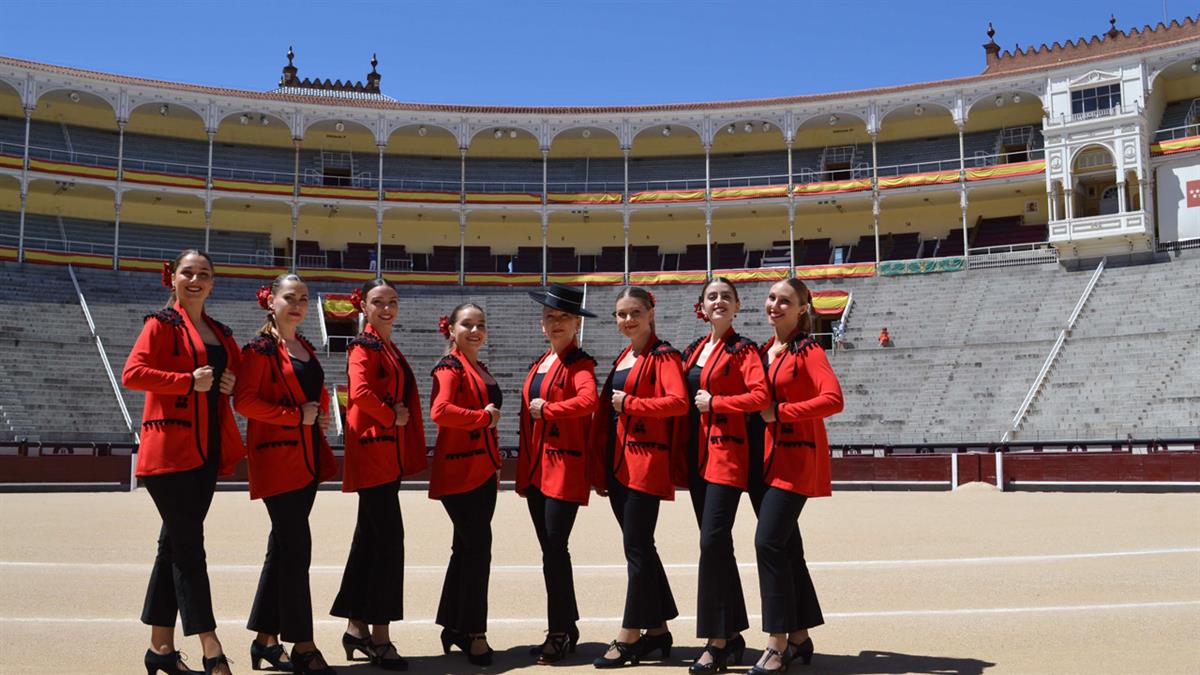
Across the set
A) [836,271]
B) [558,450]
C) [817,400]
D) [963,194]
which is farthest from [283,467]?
[963,194]

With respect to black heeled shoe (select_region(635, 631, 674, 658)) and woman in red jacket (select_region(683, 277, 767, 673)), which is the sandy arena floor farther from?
woman in red jacket (select_region(683, 277, 767, 673))

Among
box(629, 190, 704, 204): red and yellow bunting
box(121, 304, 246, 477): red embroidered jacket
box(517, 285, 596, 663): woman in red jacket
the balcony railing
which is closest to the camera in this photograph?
box(121, 304, 246, 477): red embroidered jacket

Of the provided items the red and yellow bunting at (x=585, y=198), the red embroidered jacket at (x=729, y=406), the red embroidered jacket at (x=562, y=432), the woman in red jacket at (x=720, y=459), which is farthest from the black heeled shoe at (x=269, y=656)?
the red and yellow bunting at (x=585, y=198)

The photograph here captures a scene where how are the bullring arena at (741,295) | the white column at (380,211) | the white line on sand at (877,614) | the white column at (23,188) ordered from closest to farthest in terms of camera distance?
the white line on sand at (877,614), the bullring arena at (741,295), the white column at (23,188), the white column at (380,211)

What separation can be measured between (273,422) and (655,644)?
215 cm

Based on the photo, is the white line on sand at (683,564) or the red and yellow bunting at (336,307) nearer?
the white line on sand at (683,564)

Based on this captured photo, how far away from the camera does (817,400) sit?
16.0 feet

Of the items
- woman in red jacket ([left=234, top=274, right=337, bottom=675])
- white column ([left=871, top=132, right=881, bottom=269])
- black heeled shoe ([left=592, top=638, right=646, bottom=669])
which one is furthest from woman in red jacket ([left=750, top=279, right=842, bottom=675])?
white column ([left=871, top=132, right=881, bottom=269])

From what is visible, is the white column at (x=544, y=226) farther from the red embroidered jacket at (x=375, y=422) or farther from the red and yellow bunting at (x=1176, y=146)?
the red embroidered jacket at (x=375, y=422)

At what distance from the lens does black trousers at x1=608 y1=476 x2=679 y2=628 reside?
5079mm

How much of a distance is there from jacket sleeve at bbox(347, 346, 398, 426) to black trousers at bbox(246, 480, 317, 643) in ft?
1.50

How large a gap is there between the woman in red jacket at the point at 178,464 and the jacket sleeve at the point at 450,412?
1013 millimetres

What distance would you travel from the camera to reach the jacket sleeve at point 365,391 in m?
5.21

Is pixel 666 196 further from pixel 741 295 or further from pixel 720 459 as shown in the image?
pixel 720 459
